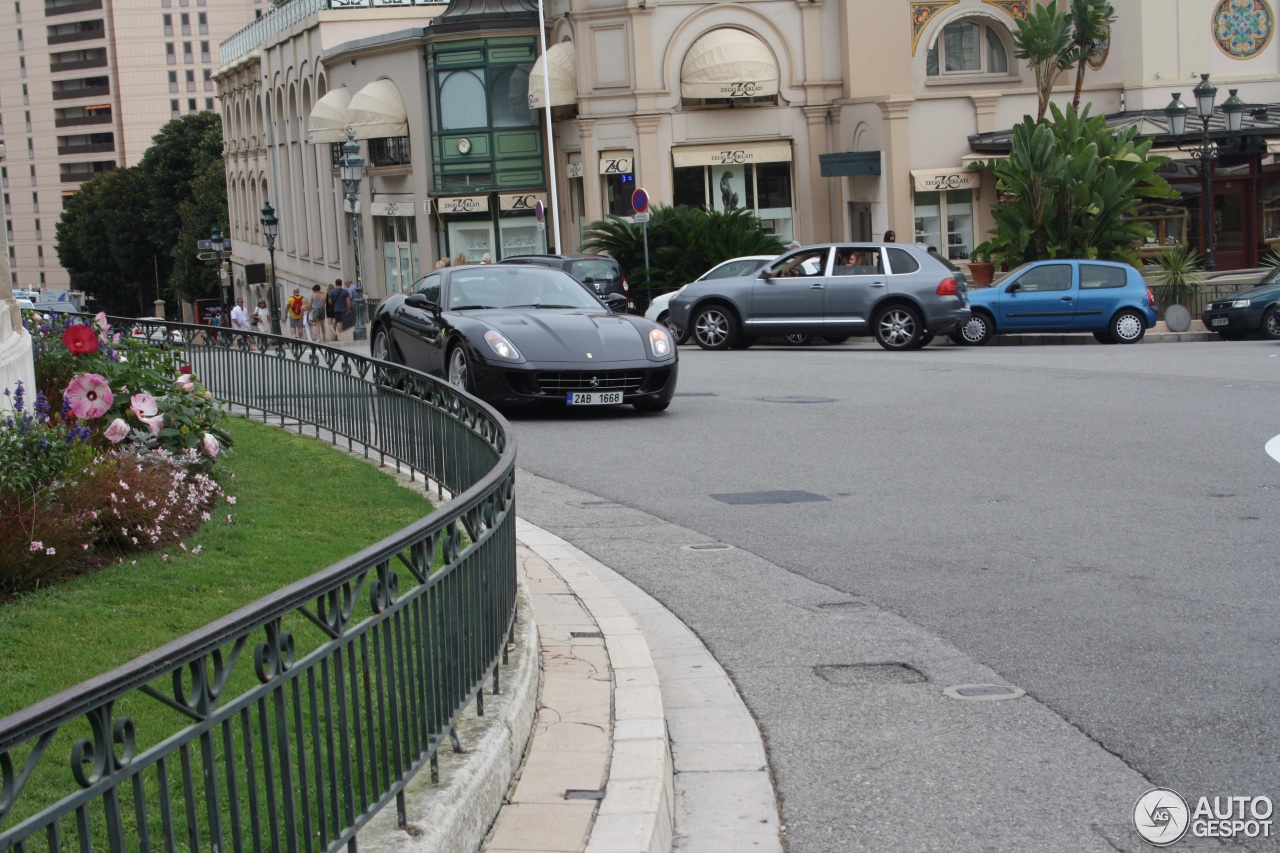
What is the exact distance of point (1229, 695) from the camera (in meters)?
6.02

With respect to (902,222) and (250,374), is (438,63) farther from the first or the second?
(250,374)

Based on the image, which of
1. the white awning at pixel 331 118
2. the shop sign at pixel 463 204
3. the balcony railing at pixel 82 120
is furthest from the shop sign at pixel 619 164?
the balcony railing at pixel 82 120

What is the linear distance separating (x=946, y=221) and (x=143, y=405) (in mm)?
35164

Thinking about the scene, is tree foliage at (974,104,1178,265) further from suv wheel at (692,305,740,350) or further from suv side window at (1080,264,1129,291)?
suv wheel at (692,305,740,350)

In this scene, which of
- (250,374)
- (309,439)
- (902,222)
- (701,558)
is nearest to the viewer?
(701,558)

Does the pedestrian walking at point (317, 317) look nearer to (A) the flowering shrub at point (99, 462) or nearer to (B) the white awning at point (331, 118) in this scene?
(B) the white awning at point (331, 118)

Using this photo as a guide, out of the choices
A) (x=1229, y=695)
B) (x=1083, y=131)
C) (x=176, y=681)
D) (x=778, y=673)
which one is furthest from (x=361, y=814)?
(x=1083, y=131)

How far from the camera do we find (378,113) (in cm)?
4703

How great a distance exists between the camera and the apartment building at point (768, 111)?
4088 cm

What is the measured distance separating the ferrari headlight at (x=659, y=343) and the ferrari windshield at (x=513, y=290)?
3.14 feet

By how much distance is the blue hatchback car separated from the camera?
1049 inches

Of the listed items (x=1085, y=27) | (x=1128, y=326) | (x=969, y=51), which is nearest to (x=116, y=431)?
(x=1128, y=326)

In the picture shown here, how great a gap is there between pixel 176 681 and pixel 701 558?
6.41m

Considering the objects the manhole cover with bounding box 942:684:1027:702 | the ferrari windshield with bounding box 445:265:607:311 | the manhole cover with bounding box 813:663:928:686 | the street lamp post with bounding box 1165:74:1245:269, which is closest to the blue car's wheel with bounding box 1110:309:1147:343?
the street lamp post with bounding box 1165:74:1245:269
